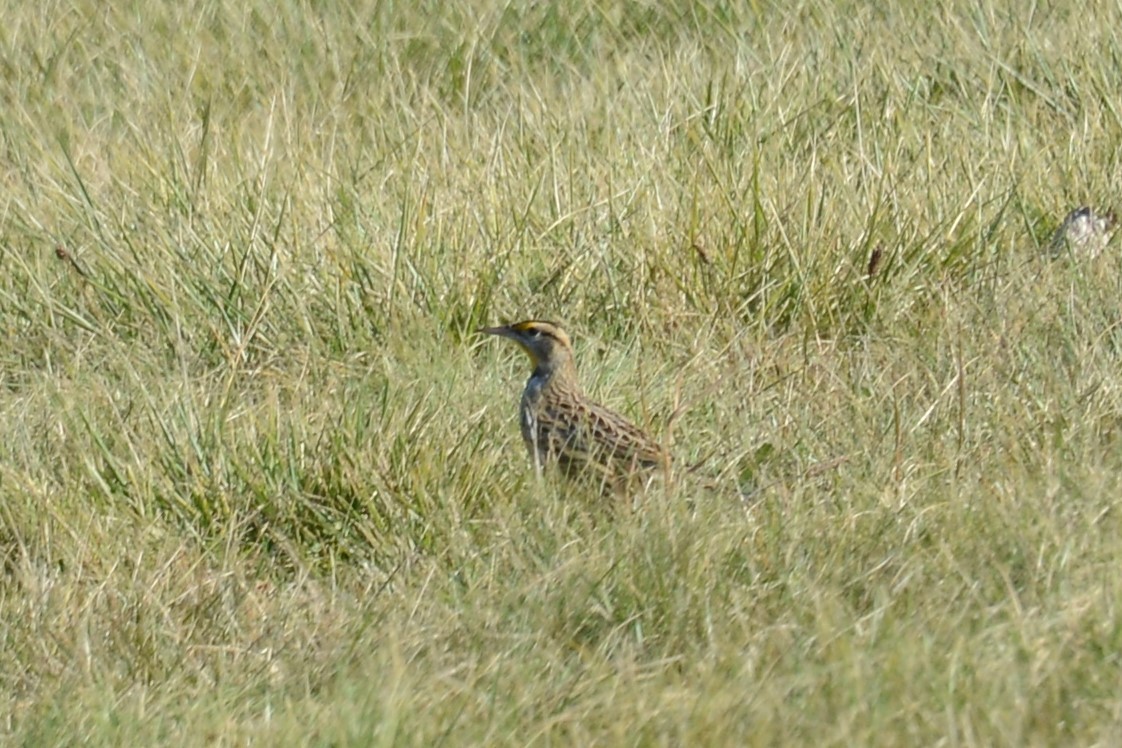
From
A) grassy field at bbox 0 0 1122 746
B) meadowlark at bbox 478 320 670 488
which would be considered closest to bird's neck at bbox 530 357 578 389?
meadowlark at bbox 478 320 670 488

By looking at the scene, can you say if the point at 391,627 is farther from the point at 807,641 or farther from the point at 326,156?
the point at 326,156

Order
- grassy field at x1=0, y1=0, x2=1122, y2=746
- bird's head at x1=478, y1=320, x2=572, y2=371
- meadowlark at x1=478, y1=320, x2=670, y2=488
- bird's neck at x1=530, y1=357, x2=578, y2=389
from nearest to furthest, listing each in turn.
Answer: grassy field at x1=0, y1=0, x2=1122, y2=746, meadowlark at x1=478, y1=320, x2=670, y2=488, bird's neck at x1=530, y1=357, x2=578, y2=389, bird's head at x1=478, y1=320, x2=572, y2=371

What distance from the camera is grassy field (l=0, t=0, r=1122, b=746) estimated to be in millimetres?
3217

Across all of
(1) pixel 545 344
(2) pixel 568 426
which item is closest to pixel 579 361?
(1) pixel 545 344

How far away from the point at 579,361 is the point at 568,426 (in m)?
0.73

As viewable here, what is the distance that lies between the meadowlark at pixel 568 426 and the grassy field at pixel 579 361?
79mm

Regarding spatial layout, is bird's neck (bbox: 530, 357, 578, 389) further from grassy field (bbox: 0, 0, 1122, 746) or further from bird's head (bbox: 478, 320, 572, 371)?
grassy field (bbox: 0, 0, 1122, 746)

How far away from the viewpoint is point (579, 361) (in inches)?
212

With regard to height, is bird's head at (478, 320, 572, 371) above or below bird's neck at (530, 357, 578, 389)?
above

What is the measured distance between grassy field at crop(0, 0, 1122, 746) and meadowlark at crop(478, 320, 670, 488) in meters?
0.08

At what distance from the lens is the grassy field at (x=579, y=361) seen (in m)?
3.22

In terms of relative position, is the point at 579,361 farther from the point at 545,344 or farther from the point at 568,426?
the point at 568,426

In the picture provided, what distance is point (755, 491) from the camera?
4.04 metres

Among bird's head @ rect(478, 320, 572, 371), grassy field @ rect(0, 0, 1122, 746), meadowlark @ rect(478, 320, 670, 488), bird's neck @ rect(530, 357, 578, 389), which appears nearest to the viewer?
grassy field @ rect(0, 0, 1122, 746)
